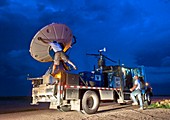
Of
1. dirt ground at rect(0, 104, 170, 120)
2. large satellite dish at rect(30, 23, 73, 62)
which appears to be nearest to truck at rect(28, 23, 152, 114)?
large satellite dish at rect(30, 23, 73, 62)

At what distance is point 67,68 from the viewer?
10070 mm

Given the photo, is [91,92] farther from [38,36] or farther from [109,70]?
[38,36]

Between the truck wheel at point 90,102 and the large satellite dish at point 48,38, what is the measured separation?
2.64 m

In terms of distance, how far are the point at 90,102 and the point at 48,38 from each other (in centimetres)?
384

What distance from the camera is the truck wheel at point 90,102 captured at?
392 inches

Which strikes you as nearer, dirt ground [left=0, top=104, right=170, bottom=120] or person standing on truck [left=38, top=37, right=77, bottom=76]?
dirt ground [left=0, top=104, right=170, bottom=120]

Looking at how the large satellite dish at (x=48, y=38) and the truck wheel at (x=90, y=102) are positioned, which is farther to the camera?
the truck wheel at (x=90, y=102)

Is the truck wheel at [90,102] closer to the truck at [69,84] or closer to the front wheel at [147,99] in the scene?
the truck at [69,84]

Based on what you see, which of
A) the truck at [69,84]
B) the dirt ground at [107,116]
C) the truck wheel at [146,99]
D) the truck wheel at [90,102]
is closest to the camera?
the dirt ground at [107,116]

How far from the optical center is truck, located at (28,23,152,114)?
30.4 feet

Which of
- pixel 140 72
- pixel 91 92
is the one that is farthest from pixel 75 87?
pixel 140 72

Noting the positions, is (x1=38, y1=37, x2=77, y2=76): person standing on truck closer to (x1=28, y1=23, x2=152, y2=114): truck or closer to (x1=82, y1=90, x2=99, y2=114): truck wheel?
(x1=28, y1=23, x2=152, y2=114): truck

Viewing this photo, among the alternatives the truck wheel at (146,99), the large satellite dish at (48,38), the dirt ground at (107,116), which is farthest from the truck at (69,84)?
the truck wheel at (146,99)

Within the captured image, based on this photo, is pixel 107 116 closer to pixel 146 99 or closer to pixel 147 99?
pixel 146 99
